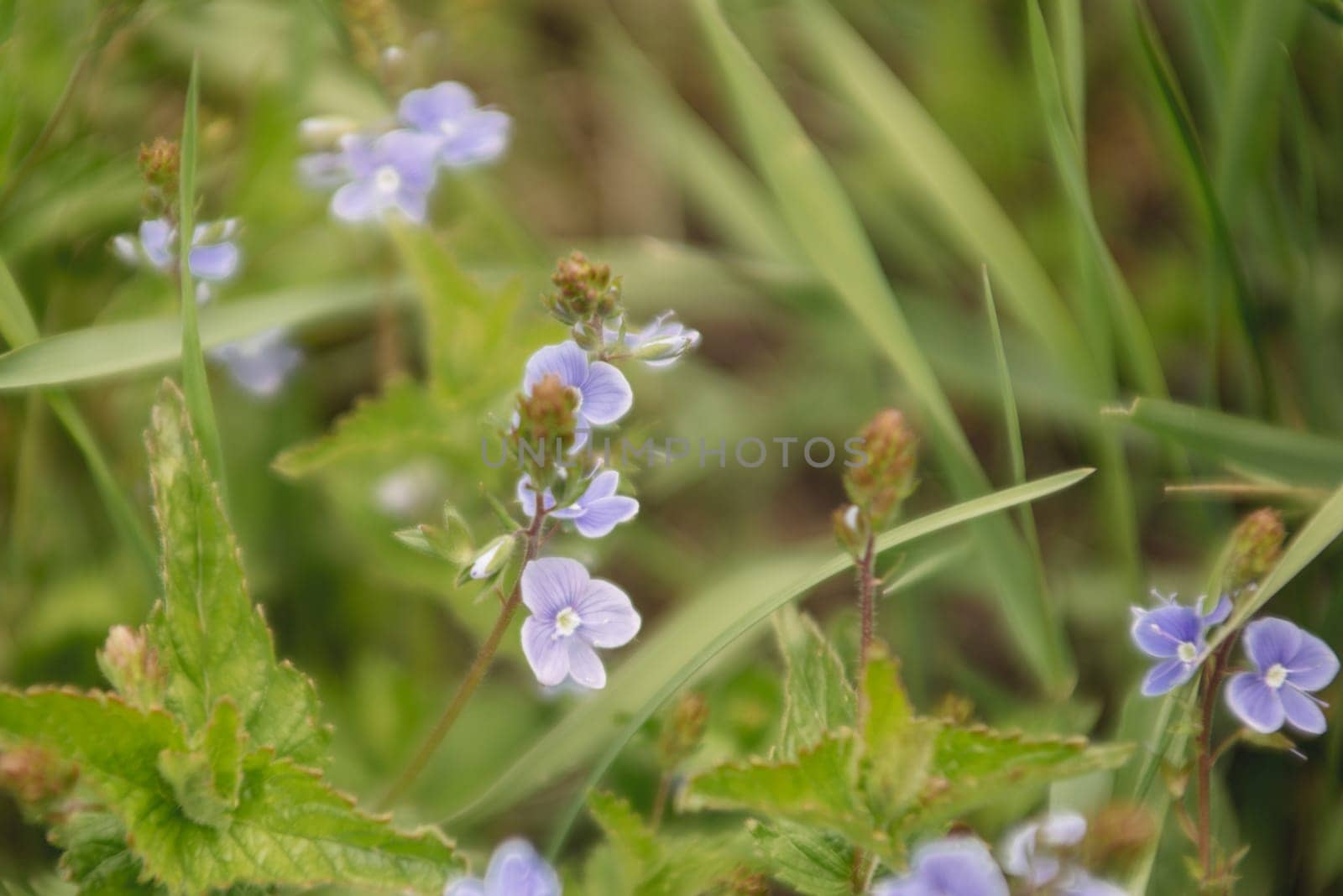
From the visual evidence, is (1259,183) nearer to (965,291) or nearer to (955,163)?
(955,163)

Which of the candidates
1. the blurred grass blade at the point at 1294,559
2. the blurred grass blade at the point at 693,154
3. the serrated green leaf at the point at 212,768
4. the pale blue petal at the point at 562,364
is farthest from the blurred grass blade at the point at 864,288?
the serrated green leaf at the point at 212,768

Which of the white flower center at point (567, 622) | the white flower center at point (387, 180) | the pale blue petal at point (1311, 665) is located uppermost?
the white flower center at point (387, 180)

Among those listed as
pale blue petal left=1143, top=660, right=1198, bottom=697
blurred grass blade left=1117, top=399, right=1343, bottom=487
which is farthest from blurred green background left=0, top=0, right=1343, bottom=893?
pale blue petal left=1143, top=660, right=1198, bottom=697

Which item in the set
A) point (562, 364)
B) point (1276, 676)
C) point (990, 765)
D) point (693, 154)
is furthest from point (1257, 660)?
point (693, 154)

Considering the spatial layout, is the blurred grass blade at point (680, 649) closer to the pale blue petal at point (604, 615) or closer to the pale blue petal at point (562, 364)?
the pale blue petal at point (604, 615)

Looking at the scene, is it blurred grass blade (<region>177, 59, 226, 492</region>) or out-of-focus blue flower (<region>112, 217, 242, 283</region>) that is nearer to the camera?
blurred grass blade (<region>177, 59, 226, 492</region>)

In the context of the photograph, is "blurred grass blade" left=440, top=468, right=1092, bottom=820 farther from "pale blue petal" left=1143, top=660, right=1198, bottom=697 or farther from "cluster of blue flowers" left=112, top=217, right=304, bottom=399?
"cluster of blue flowers" left=112, top=217, right=304, bottom=399
